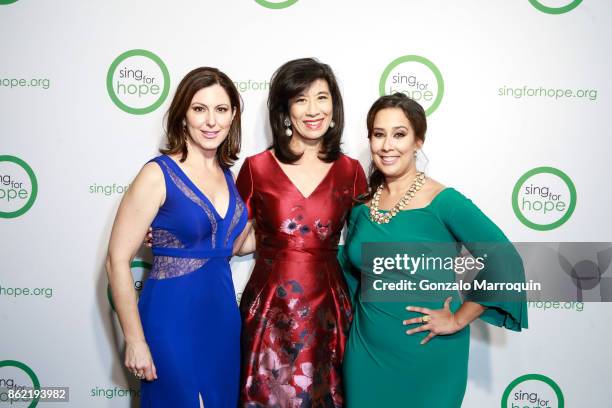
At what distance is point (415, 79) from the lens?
90.4 inches

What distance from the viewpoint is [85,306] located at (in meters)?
2.38

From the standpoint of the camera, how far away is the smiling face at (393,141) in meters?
1.74

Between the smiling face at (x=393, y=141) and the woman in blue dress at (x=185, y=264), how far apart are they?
0.54m

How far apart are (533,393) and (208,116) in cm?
203

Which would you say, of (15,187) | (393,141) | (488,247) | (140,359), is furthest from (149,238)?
(488,247)

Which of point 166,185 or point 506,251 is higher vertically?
point 166,185

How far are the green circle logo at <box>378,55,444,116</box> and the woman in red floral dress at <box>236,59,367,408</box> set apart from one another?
413 mm

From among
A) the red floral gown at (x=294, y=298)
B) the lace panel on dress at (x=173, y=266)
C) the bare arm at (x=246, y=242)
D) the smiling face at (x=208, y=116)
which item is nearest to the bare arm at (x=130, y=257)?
the lace panel on dress at (x=173, y=266)

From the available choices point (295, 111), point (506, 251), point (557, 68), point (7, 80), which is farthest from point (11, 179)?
point (557, 68)

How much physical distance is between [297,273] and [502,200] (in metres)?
1.11

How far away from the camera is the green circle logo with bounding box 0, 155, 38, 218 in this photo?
7.69 ft

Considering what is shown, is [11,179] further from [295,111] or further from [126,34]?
[295,111]
